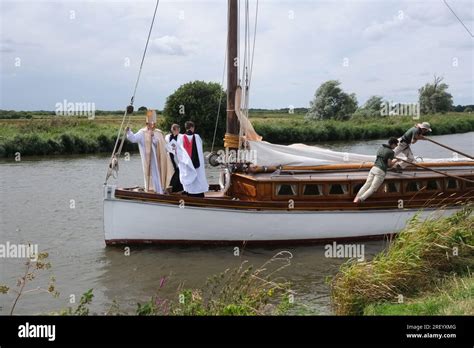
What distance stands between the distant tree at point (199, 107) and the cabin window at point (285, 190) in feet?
82.1

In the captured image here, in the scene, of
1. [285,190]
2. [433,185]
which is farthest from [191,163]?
[433,185]

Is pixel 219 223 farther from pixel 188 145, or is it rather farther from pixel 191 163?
pixel 188 145

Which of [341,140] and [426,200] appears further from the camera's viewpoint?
[341,140]

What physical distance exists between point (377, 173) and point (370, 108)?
54422 mm

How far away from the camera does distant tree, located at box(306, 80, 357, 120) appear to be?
6531 cm

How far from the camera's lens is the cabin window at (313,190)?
12.5 m

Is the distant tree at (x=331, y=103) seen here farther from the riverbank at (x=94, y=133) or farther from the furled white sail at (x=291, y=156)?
the furled white sail at (x=291, y=156)

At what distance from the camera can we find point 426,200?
43.2 feet

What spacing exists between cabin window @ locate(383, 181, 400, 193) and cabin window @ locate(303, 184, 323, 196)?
148 centimetres

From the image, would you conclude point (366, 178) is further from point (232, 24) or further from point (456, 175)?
point (232, 24)

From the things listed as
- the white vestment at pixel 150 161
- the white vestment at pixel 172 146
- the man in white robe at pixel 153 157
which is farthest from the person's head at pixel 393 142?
the white vestment at pixel 150 161

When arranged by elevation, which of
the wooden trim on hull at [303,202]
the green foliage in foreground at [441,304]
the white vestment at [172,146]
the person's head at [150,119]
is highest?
the person's head at [150,119]
